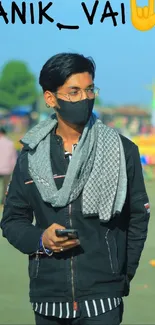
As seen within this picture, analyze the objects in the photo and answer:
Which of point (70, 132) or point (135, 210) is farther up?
point (70, 132)

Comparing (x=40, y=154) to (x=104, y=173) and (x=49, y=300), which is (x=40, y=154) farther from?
(x=49, y=300)

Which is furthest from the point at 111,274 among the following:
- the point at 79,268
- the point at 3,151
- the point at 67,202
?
the point at 3,151

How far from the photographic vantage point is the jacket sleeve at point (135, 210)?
3586mm

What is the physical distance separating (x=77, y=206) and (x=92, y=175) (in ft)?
0.48

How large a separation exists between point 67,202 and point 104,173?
21 cm

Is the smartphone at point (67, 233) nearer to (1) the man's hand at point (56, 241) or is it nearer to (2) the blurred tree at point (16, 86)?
(1) the man's hand at point (56, 241)

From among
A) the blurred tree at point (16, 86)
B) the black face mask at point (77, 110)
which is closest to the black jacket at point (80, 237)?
the black face mask at point (77, 110)

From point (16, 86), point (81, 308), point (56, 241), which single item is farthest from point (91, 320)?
point (16, 86)

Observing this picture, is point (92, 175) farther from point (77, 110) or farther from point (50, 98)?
point (50, 98)

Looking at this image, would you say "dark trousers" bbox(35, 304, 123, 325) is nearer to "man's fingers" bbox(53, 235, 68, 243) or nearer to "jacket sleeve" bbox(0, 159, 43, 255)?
"jacket sleeve" bbox(0, 159, 43, 255)

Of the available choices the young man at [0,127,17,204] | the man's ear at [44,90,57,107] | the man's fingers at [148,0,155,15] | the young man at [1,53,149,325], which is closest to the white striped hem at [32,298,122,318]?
the young man at [1,53,149,325]

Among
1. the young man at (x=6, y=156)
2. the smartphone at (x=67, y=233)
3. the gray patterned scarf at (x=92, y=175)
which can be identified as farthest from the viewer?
the young man at (x=6, y=156)

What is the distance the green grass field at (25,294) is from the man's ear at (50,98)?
9.74ft

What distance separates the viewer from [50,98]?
370 centimetres
